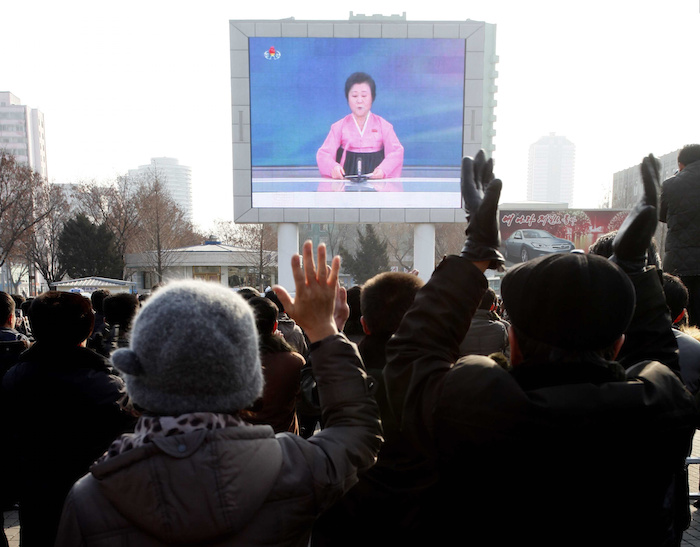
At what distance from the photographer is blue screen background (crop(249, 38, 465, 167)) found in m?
20.8

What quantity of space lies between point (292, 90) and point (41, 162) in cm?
10187

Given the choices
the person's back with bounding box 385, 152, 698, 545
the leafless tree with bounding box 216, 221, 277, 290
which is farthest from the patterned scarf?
the leafless tree with bounding box 216, 221, 277, 290

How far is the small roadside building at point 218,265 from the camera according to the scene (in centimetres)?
3809

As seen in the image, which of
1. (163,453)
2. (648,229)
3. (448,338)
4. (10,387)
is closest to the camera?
(163,453)

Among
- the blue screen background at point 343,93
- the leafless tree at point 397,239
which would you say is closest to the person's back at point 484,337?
the blue screen background at point 343,93

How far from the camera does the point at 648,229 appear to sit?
163cm

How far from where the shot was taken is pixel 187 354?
1195 millimetres

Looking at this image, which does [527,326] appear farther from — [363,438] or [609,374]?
[363,438]

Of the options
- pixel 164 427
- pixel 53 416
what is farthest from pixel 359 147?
pixel 164 427

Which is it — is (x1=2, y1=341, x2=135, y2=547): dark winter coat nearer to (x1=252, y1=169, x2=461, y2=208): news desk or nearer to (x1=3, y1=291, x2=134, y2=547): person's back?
(x1=3, y1=291, x2=134, y2=547): person's back

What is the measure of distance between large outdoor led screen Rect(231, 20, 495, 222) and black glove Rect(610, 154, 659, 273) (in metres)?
19.4

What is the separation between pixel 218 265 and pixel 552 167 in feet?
539

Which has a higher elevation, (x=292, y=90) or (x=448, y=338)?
(x=292, y=90)

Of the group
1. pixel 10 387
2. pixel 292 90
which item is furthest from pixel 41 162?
pixel 10 387
